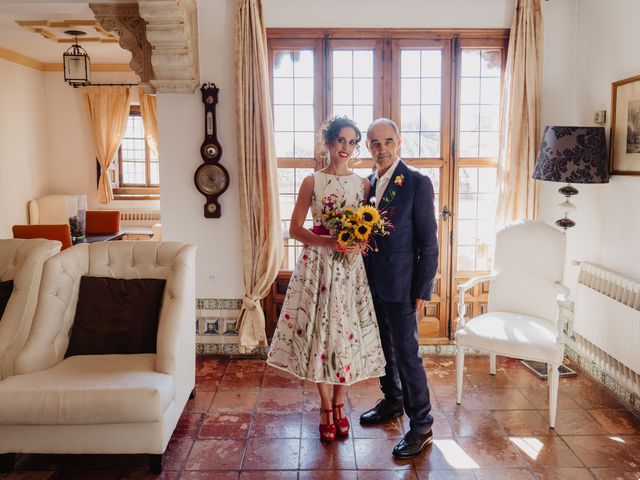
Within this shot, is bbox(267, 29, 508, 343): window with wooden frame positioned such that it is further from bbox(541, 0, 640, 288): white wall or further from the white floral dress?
the white floral dress

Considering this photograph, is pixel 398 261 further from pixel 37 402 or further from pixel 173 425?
pixel 37 402

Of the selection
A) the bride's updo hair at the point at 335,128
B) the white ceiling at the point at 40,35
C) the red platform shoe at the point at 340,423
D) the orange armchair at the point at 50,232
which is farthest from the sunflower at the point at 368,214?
the orange armchair at the point at 50,232

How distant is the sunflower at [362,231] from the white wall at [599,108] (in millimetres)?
1947

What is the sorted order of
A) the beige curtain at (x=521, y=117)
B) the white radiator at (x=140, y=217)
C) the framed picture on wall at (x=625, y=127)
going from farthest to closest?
the white radiator at (x=140, y=217), the beige curtain at (x=521, y=117), the framed picture on wall at (x=625, y=127)

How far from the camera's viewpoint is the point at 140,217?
9180 mm

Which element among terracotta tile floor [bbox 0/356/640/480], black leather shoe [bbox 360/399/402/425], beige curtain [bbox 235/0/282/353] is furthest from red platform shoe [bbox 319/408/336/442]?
beige curtain [bbox 235/0/282/353]

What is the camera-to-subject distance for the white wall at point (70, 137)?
8.95m

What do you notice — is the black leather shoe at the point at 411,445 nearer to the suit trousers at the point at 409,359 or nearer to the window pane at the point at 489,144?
the suit trousers at the point at 409,359

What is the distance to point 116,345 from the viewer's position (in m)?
3.34

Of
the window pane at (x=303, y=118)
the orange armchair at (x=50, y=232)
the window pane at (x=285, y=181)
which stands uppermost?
the window pane at (x=303, y=118)

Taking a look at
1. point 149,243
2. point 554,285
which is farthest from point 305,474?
point 554,285

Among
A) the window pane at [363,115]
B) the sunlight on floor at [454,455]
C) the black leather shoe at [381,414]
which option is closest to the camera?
the sunlight on floor at [454,455]

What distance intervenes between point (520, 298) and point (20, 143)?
7.26 meters

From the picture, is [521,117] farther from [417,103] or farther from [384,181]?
[384,181]
